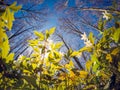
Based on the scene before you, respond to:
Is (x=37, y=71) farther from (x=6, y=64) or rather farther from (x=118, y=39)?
(x=118, y=39)

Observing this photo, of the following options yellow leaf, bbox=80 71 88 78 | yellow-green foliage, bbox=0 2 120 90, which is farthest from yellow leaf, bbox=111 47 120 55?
yellow leaf, bbox=80 71 88 78

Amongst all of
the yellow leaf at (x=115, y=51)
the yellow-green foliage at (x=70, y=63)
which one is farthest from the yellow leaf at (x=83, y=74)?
the yellow leaf at (x=115, y=51)

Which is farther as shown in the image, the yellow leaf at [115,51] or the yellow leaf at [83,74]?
the yellow leaf at [83,74]

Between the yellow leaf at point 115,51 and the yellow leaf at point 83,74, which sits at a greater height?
the yellow leaf at point 115,51

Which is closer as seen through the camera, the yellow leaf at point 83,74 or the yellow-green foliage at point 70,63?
the yellow-green foliage at point 70,63

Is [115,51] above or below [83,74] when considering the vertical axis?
above

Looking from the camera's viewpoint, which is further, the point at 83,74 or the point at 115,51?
the point at 83,74

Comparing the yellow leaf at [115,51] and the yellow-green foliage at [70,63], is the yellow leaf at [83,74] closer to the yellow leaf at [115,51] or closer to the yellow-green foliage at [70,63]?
the yellow-green foliage at [70,63]

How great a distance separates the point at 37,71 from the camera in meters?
1.38

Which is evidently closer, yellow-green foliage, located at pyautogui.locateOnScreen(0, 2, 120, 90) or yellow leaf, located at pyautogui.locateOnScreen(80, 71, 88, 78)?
yellow-green foliage, located at pyautogui.locateOnScreen(0, 2, 120, 90)

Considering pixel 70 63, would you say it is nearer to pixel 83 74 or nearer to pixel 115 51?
pixel 83 74

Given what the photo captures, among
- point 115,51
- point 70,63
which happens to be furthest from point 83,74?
point 115,51

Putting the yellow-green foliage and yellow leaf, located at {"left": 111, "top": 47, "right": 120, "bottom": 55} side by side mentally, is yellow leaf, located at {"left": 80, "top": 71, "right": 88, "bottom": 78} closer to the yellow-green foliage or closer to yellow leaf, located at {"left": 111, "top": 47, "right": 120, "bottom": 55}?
the yellow-green foliage

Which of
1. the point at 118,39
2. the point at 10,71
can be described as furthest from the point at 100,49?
the point at 10,71
